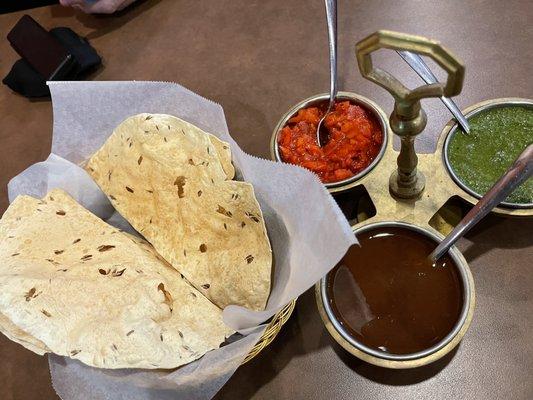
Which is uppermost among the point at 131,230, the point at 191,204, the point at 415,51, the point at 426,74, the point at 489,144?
the point at 415,51

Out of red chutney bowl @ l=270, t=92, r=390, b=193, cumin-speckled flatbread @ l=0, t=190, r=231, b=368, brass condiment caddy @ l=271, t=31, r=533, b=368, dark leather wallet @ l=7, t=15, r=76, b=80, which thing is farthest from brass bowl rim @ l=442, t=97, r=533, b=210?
dark leather wallet @ l=7, t=15, r=76, b=80

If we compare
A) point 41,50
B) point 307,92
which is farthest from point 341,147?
point 41,50

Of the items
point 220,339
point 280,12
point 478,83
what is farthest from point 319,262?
point 280,12

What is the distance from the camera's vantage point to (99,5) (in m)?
1.71

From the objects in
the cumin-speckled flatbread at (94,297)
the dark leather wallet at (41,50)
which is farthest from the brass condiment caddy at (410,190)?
the dark leather wallet at (41,50)

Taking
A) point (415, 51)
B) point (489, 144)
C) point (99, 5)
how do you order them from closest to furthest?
1. point (415, 51)
2. point (489, 144)
3. point (99, 5)

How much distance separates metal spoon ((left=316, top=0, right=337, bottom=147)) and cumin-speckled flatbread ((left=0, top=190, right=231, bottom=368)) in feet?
1.57

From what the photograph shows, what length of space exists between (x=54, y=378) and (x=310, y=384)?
49cm

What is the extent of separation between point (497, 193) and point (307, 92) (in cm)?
71

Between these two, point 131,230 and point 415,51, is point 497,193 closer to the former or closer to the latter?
point 415,51

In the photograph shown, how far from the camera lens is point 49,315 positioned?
95 cm

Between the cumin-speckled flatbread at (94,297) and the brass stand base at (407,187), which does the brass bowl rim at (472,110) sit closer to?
the brass stand base at (407,187)

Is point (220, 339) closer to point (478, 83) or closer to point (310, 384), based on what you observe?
point (310, 384)

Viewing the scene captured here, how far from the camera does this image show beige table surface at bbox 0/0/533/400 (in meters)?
1.05
